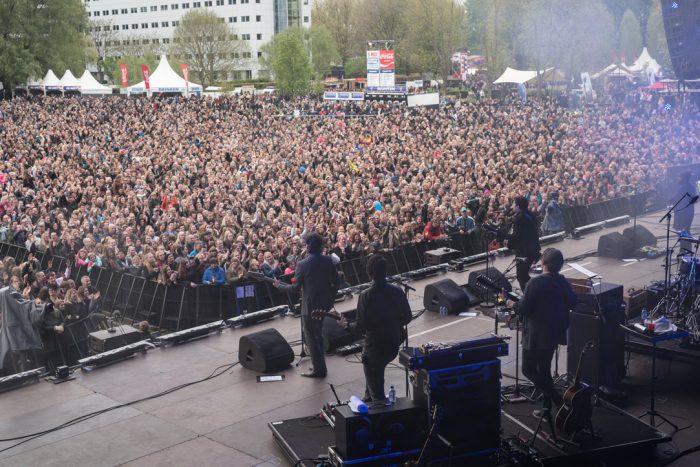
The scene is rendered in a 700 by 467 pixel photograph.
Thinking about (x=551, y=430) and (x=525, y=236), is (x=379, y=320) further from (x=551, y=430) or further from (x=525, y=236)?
(x=525, y=236)

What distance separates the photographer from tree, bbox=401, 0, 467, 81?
74.9 meters

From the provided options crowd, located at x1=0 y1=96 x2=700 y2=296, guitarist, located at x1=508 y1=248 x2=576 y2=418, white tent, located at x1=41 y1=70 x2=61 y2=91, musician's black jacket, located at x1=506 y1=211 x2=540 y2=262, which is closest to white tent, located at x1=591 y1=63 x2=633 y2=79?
crowd, located at x1=0 y1=96 x2=700 y2=296

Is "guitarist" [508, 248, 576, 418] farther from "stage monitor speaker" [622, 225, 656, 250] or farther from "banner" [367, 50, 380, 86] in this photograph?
"banner" [367, 50, 380, 86]

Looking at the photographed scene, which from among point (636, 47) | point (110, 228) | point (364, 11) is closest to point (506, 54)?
point (636, 47)

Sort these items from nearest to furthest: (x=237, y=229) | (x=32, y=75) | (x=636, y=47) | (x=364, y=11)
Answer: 1. (x=237, y=229)
2. (x=32, y=75)
3. (x=636, y=47)
4. (x=364, y=11)

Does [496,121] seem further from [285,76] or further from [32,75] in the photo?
[32,75]

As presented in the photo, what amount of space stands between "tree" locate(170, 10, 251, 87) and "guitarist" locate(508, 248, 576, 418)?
295ft

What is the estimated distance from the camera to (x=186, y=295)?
13.2 meters

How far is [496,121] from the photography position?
3566 cm

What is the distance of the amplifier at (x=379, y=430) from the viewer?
6359 millimetres

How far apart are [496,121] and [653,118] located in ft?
23.6

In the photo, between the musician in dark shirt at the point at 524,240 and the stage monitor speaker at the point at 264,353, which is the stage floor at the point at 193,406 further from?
the musician in dark shirt at the point at 524,240

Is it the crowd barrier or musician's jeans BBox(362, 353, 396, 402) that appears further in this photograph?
the crowd barrier

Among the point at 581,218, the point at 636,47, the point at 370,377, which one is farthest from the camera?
the point at 636,47
